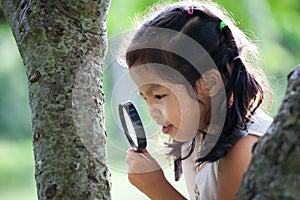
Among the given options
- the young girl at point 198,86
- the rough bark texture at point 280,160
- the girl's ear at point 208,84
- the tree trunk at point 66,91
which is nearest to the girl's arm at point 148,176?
the young girl at point 198,86

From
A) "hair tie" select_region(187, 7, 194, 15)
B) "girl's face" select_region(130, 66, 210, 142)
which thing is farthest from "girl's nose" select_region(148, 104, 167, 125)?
"hair tie" select_region(187, 7, 194, 15)

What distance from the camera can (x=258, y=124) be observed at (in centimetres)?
74

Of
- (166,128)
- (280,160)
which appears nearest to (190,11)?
(166,128)

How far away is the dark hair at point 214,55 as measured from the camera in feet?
2.45

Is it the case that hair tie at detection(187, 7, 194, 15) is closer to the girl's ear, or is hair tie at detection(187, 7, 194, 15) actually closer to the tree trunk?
the girl's ear

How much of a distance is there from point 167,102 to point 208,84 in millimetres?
61

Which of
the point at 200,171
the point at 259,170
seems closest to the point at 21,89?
the point at 200,171

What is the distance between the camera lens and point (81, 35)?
548 millimetres

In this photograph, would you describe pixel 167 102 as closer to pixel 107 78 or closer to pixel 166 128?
pixel 166 128

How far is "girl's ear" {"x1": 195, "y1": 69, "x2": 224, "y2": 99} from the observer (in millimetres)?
756

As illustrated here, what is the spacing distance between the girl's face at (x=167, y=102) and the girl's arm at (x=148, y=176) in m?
0.04

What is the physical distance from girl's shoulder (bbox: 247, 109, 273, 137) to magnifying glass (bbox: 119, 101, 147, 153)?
12 cm

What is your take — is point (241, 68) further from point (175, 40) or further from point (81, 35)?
point (81, 35)

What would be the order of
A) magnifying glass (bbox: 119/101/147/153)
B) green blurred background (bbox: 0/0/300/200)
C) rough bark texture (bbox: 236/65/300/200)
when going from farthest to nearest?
green blurred background (bbox: 0/0/300/200)
magnifying glass (bbox: 119/101/147/153)
rough bark texture (bbox: 236/65/300/200)
